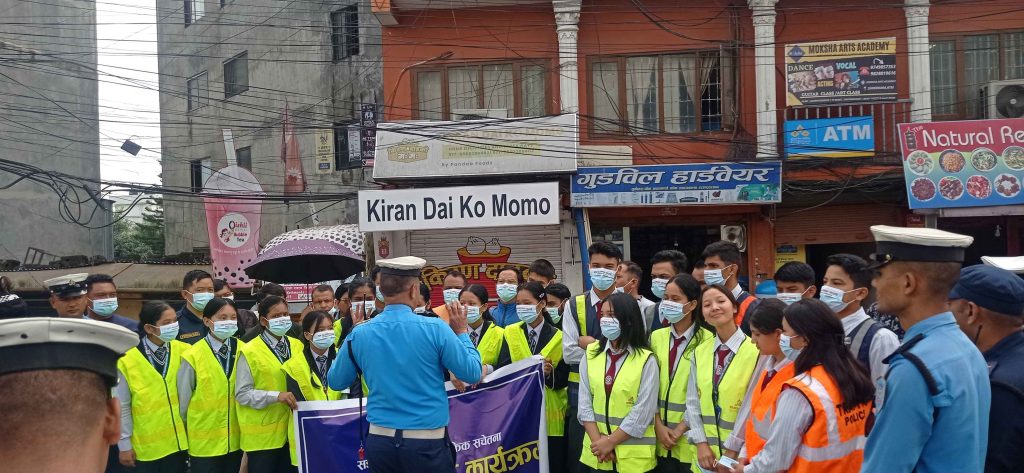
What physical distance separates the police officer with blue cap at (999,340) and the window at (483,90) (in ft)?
46.5

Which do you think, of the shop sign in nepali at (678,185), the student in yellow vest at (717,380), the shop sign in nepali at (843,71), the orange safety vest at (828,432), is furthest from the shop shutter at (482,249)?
the orange safety vest at (828,432)

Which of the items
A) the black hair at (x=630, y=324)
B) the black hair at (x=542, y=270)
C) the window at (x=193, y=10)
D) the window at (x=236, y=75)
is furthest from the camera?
the window at (x=193, y=10)

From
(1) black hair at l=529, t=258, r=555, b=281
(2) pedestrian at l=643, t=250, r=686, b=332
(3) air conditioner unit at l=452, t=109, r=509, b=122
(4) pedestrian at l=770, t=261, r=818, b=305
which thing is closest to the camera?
(4) pedestrian at l=770, t=261, r=818, b=305

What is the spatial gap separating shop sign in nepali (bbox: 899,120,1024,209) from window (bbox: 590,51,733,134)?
3.66 metres

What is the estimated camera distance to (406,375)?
5422 millimetres

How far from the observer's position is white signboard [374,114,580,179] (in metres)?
16.7

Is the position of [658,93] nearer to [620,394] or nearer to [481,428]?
[481,428]

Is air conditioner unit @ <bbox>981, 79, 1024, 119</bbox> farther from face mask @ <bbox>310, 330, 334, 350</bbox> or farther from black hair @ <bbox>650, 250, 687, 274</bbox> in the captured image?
face mask @ <bbox>310, 330, 334, 350</bbox>

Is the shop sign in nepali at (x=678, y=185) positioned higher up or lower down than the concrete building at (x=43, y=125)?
lower down

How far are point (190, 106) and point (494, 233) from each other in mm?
15585

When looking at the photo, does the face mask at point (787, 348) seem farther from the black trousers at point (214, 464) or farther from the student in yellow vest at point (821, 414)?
the black trousers at point (214, 464)

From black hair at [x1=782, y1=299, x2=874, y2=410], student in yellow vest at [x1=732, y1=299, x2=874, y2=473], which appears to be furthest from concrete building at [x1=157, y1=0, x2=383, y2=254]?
student in yellow vest at [x1=732, y1=299, x2=874, y2=473]

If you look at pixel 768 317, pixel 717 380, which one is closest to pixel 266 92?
pixel 717 380

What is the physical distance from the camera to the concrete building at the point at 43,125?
25641 millimetres
